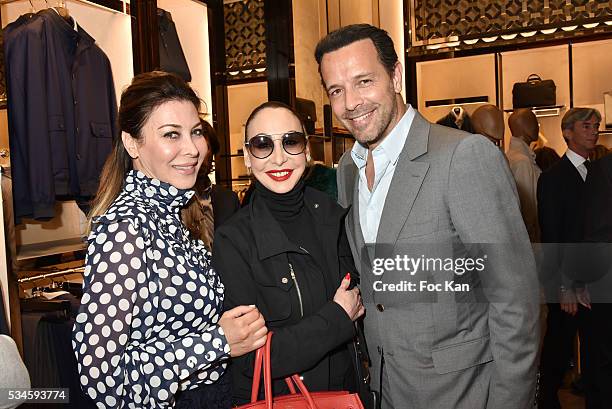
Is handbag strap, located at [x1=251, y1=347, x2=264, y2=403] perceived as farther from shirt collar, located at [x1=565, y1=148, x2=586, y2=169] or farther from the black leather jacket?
shirt collar, located at [x1=565, y1=148, x2=586, y2=169]

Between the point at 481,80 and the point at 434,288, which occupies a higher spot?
the point at 481,80

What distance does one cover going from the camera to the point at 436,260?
5.34 ft

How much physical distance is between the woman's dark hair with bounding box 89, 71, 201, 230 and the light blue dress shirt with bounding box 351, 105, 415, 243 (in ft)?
1.94

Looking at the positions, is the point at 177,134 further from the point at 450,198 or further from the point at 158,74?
the point at 450,198

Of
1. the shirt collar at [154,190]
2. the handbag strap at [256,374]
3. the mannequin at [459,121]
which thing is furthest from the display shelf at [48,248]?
the mannequin at [459,121]

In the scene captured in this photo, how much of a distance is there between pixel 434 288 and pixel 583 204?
218 centimetres

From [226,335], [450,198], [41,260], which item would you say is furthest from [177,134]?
[41,260]

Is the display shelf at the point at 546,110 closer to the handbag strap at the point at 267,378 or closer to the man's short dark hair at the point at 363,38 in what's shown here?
the man's short dark hair at the point at 363,38

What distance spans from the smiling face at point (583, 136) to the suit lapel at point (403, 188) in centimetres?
243

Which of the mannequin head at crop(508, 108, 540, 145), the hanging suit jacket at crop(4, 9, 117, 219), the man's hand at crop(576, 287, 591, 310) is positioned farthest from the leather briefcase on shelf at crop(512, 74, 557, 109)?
the hanging suit jacket at crop(4, 9, 117, 219)

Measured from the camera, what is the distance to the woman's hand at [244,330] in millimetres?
1491

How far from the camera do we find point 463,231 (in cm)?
157

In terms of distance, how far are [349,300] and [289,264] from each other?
197mm

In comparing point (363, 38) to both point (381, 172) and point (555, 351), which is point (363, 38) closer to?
point (381, 172)
